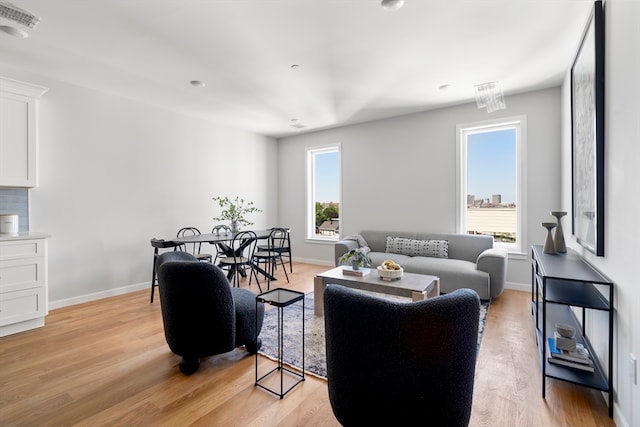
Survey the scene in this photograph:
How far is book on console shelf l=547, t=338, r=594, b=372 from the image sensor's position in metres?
1.97

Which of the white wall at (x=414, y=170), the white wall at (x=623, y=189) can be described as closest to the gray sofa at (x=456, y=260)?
the white wall at (x=414, y=170)

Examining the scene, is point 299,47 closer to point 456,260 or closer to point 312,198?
point 456,260

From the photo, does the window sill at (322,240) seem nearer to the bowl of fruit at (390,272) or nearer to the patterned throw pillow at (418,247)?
the patterned throw pillow at (418,247)

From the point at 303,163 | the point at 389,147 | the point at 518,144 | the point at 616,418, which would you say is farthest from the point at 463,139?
the point at 616,418

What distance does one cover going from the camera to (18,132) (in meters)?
3.17

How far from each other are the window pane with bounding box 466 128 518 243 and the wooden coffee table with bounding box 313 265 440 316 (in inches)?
79.6

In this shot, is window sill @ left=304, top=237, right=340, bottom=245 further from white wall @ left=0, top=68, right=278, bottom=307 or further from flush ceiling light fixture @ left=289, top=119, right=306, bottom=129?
flush ceiling light fixture @ left=289, top=119, right=306, bottom=129

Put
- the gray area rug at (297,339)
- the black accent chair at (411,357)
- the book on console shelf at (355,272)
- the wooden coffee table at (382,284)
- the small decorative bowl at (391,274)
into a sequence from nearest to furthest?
the black accent chair at (411,357)
the gray area rug at (297,339)
the wooden coffee table at (382,284)
the small decorative bowl at (391,274)
the book on console shelf at (355,272)

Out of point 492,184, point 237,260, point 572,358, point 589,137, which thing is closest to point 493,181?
point 492,184

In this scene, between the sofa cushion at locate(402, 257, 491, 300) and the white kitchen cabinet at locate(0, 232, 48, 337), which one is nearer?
the white kitchen cabinet at locate(0, 232, 48, 337)

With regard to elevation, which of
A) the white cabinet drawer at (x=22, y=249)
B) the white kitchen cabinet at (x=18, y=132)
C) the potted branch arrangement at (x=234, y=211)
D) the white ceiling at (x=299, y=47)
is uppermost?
the white ceiling at (x=299, y=47)

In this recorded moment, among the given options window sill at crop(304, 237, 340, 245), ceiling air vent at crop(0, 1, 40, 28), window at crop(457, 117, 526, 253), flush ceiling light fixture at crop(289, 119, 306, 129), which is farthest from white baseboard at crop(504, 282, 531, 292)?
ceiling air vent at crop(0, 1, 40, 28)

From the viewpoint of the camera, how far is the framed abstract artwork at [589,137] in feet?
6.43

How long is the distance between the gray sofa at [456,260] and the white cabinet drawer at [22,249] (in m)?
3.57
